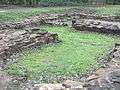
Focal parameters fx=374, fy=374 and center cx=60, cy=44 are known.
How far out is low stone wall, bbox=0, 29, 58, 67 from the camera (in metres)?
12.6

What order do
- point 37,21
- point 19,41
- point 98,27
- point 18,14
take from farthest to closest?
point 18,14
point 37,21
point 98,27
point 19,41

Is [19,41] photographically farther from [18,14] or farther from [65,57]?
[18,14]

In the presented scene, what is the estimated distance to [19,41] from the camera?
44.7 ft

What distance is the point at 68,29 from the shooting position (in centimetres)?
1894

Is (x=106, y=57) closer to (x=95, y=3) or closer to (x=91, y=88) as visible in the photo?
(x=91, y=88)

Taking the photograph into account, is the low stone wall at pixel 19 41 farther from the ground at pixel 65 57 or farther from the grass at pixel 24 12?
the grass at pixel 24 12

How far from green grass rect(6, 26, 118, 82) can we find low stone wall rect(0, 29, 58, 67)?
35cm

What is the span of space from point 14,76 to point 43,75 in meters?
0.85

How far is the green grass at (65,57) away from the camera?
11.3 m

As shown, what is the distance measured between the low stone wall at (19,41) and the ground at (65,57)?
0.32m

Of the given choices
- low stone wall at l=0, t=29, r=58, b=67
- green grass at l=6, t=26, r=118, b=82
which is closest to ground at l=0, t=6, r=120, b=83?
green grass at l=6, t=26, r=118, b=82

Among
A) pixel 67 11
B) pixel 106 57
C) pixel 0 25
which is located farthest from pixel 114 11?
pixel 106 57

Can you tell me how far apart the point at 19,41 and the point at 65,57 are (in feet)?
5.99

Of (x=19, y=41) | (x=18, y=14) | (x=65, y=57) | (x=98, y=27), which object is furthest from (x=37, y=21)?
(x=65, y=57)
